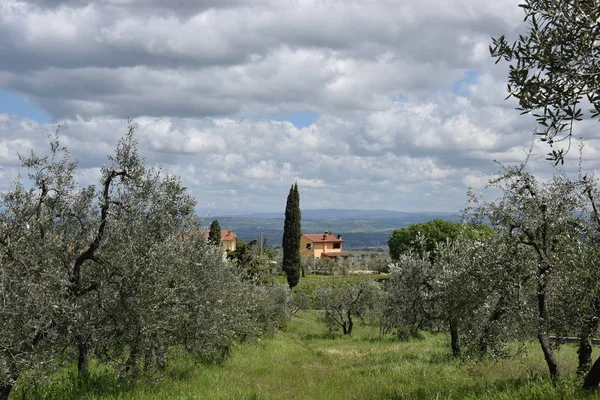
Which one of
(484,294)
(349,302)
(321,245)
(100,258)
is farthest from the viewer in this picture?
(321,245)

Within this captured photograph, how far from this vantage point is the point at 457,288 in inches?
718

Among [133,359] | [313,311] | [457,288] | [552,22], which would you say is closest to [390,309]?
[457,288]

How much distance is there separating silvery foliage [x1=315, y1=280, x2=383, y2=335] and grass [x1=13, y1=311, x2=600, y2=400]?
1690cm

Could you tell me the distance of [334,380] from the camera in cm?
1975

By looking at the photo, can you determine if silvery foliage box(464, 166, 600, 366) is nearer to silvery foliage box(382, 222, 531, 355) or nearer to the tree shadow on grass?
silvery foliage box(382, 222, 531, 355)

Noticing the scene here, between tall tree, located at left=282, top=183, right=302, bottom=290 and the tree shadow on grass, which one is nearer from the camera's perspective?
the tree shadow on grass

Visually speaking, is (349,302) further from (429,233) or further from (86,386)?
(429,233)

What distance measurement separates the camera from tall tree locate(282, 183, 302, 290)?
3040 inches

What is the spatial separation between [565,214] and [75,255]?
13.2 m

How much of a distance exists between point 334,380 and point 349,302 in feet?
90.1

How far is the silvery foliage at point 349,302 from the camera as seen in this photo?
46.7 m

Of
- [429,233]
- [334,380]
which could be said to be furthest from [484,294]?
[429,233]

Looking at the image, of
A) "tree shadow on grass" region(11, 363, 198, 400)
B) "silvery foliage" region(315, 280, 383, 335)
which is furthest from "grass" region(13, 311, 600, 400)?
"silvery foliage" region(315, 280, 383, 335)

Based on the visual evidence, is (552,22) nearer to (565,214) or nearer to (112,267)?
(565,214)
